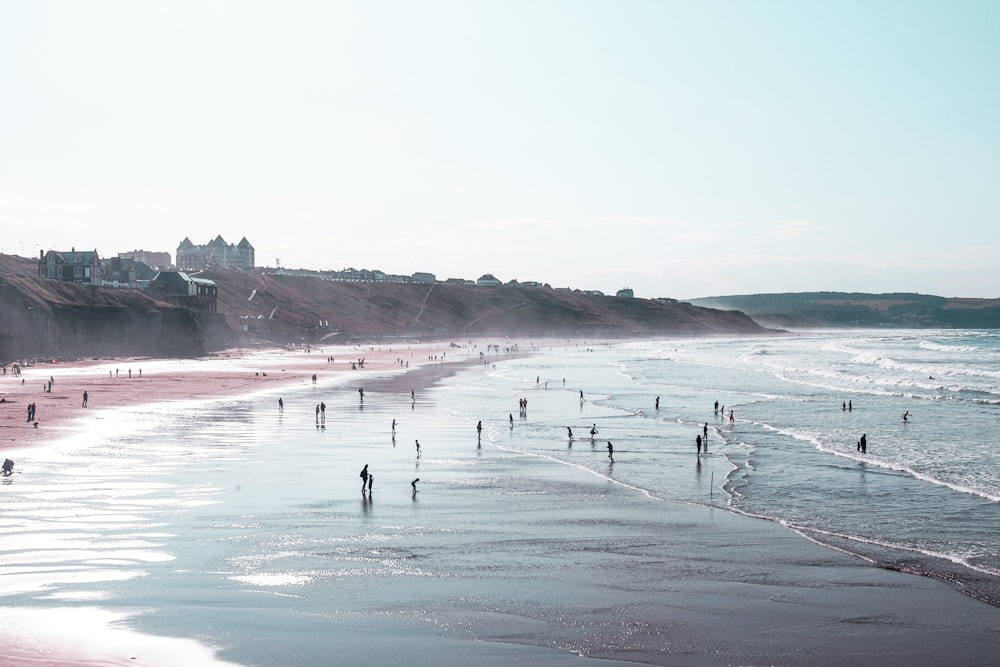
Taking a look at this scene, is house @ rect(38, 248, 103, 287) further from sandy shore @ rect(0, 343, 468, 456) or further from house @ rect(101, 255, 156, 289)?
sandy shore @ rect(0, 343, 468, 456)

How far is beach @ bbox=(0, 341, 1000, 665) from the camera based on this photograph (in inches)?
600

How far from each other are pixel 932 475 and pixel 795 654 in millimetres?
18984

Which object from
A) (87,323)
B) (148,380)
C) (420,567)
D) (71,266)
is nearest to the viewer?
(420,567)

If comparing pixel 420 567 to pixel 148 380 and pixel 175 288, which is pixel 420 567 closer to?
pixel 148 380

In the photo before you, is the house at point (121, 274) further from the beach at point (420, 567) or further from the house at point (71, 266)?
the beach at point (420, 567)

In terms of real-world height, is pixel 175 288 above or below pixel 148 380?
above

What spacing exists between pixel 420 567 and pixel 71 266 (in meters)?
112

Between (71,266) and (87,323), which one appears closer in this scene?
(87,323)

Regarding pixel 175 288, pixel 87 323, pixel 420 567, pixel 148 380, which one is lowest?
pixel 420 567

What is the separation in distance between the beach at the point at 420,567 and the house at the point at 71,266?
8696cm

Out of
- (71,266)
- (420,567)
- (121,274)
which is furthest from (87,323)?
(420,567)

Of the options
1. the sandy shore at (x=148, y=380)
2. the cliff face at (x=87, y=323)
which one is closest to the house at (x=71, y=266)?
the cliff face at (x=87, y=323)

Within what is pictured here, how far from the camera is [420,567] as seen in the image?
19656 millimetres

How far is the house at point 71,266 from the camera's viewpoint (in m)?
116
